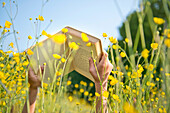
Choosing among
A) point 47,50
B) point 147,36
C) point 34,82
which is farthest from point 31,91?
point 147,36

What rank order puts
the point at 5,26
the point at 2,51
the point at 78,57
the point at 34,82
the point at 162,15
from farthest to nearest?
the point at 162,15
the point at 2,51
the point at 5,26
the point at 78,57
the point at 34,82

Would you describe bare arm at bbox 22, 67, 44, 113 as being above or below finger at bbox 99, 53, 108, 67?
below

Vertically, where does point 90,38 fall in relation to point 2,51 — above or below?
below

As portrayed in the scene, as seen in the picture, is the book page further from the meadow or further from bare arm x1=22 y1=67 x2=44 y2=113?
bare arm x1=22 y1=67 x2=44 y2=113

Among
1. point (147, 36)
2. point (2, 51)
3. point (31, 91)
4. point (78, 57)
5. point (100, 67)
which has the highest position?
point (147, 36)

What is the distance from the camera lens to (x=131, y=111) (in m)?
0.53

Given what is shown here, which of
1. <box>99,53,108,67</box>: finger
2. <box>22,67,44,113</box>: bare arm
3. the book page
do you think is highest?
the book page

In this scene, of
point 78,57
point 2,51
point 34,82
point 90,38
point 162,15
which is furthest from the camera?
point 162,15

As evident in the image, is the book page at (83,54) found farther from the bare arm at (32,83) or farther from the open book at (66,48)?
the bare arm at (32,83)

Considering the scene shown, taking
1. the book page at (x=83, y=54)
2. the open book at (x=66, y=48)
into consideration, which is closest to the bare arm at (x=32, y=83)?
the open book at (x=66, y=48)

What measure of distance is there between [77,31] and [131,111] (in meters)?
0.66

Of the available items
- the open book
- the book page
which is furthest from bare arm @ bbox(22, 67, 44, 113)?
the book page

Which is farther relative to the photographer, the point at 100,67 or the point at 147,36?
the point at 147,36

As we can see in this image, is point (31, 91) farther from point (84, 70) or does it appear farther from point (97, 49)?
point (97, 49)
